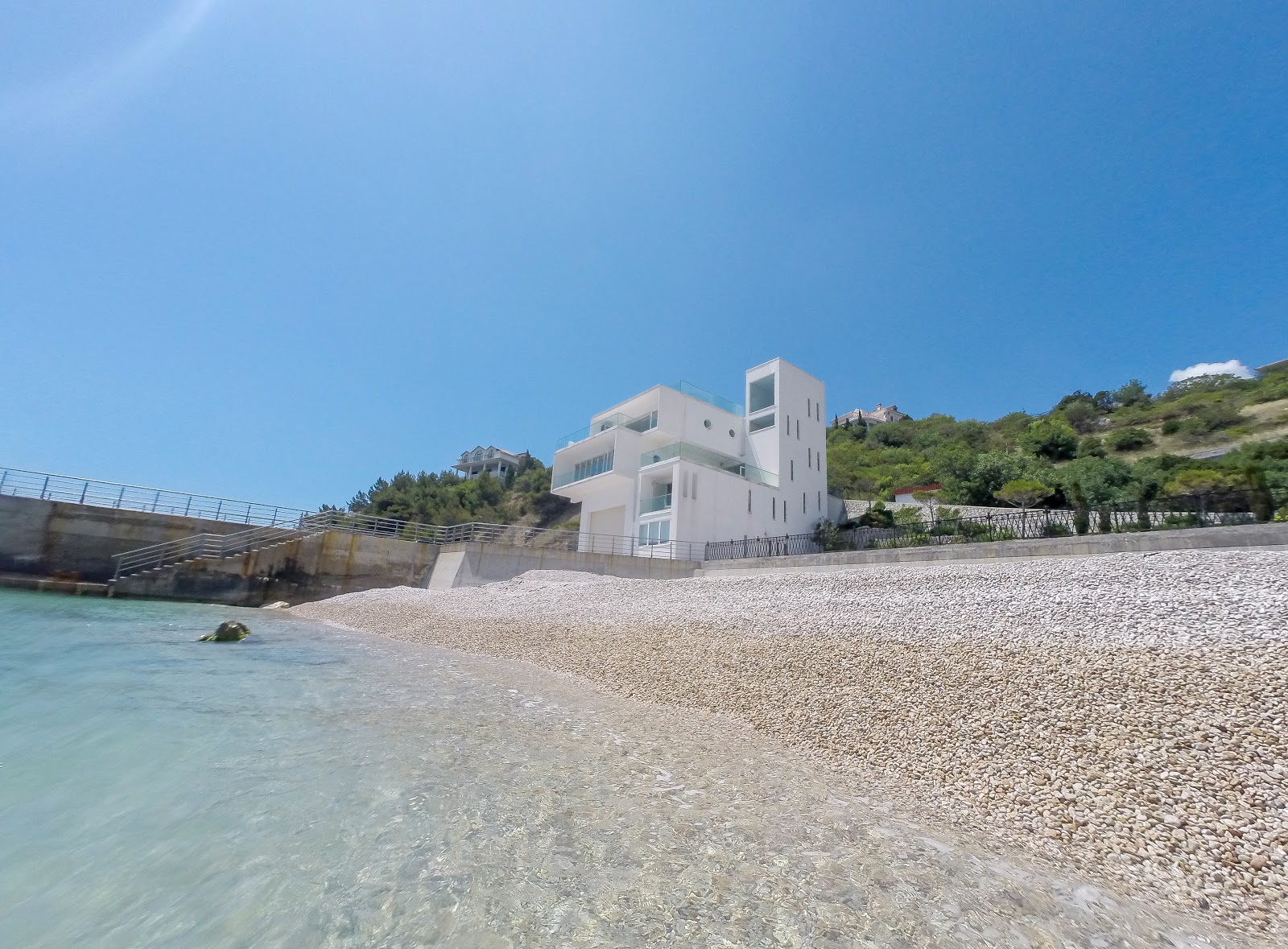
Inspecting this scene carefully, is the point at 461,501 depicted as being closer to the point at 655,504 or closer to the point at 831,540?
the point at 655,504

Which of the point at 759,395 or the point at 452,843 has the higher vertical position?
the point at 759,395

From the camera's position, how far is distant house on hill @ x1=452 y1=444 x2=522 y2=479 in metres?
83.6

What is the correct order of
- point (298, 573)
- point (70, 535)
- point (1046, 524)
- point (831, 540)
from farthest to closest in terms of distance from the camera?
1. point (831, 540)
2. point (298, 573)
3. point (70, 535)
4. point (1046, 524)

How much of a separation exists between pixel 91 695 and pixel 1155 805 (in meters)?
10.5

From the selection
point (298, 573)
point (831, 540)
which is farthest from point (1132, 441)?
point (298, 573)

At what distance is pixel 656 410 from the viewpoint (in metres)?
27.5

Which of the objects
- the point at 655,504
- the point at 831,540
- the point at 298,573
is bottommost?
the point at 298,573

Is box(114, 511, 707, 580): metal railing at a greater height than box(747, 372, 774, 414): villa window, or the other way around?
box(747, 372, 774, 414): villa window

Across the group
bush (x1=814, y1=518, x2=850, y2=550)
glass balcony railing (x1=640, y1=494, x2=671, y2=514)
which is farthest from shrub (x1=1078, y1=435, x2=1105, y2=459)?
glass balcony railing (x1=640, y1=494, x2=671, y2=514)

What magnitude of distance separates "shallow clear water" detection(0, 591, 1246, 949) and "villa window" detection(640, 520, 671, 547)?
17.6m

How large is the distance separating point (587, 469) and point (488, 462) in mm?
59905

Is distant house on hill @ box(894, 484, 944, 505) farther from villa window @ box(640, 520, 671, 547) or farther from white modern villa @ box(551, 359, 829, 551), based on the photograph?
villa window @ box(640, 520, 671, 547)

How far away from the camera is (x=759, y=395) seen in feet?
101

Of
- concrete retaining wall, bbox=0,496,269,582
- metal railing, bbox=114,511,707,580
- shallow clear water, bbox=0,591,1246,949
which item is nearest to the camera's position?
shallow clear water, bbox=0,591,1246,949
